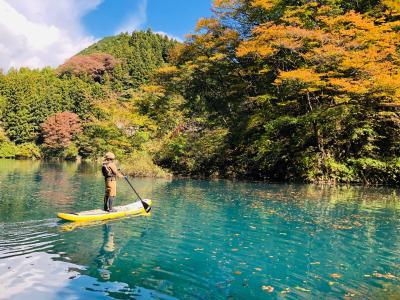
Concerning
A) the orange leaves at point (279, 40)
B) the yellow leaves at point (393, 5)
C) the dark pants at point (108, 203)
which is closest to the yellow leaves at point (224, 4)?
the orange leaves at point (279, 40)

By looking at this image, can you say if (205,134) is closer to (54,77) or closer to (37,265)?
(37,265)

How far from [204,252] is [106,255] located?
193 cm

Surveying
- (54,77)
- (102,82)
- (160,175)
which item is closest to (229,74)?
(160,175)

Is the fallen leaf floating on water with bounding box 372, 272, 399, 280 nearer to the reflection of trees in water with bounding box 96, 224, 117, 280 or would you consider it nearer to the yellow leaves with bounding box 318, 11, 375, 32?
the reflection of trees in water with bounding box 96, 224, 117, 280

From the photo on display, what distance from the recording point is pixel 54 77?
68812 mm

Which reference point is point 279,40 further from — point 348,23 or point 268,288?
point 268,288

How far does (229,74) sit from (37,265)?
24.5 meters

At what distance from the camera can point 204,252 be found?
7.87m

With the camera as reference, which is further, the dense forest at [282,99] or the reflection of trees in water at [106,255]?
the dense forest at [282,99]

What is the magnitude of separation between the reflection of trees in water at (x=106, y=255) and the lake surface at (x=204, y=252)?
0.02 metres

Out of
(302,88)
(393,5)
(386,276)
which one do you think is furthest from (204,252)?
(393,5)

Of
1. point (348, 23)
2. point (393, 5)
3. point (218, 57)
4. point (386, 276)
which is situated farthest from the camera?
point (218, 57)

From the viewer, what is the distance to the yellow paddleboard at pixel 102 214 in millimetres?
10078

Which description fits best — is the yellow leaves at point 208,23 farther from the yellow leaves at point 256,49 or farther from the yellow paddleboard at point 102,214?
the yellow paddleboard at point 102,214
